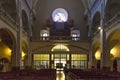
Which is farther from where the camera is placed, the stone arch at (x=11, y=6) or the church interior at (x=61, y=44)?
the stone arch at (x=11, y=6)

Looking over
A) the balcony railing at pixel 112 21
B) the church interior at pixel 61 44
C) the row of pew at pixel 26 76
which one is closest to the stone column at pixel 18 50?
the church interior at pixel 61 44

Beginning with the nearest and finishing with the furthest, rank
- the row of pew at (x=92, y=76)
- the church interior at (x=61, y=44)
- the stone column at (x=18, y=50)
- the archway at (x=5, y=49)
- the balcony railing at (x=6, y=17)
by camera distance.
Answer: the row of pew at (x=92, y=76) < the balcony railing at (x=6, y=17) < the stone column at (x=18, y=50) < the church interior at (x=61, y=44) < the archway at (x=5, y=49)

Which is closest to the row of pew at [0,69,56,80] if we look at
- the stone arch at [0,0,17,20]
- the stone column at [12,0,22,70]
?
the stone column at [12,0,22,70]

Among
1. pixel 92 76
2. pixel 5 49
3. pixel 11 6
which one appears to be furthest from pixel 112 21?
pixel 92 76

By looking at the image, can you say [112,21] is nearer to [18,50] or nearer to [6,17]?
[6,17]

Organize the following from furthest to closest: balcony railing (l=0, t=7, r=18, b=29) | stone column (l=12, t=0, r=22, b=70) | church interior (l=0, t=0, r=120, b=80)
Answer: church interior (l=0, t=0, r=120, b=80)
stone column (l=12, t=0, r=22, b=70)
balcony railing (l=0, t=7, r=18, b=29)

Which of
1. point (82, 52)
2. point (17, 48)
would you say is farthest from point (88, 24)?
point (17, 48)

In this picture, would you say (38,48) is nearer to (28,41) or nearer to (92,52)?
(28,41)

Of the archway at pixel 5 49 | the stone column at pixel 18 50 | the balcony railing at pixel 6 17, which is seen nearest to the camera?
the balcony railing at pixel 6 17

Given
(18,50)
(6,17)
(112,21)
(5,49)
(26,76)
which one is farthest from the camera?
(5,49)

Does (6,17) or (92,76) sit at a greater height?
(6,17)

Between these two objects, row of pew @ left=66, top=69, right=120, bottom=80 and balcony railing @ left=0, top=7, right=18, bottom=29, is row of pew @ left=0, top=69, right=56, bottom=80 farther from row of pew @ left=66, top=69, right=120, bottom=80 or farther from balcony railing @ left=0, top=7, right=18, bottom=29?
balcony railing @ left=0, top=7, right=18, bottom=29

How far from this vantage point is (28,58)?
4597cm

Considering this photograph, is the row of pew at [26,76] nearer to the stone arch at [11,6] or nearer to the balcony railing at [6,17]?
the balcony railing at [6,17]
